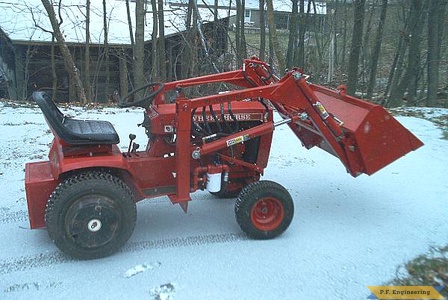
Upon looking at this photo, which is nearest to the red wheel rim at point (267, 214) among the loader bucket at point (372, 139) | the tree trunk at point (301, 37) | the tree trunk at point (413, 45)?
the loader bucket at point (372, 139)

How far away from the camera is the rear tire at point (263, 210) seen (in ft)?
9.59

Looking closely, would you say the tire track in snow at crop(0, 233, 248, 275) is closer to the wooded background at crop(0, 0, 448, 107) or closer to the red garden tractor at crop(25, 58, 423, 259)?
the red garden tractor at crop(25, 58, 423, 259)

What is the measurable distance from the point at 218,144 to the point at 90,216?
1024 mm

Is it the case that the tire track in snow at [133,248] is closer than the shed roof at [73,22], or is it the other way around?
the tire track in snow at [133,248]

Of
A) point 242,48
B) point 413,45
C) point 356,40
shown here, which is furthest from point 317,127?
point 242,48

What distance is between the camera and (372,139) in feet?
10.3

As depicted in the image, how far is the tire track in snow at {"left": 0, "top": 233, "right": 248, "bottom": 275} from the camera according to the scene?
256 centimetres

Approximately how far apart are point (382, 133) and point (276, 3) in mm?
17665

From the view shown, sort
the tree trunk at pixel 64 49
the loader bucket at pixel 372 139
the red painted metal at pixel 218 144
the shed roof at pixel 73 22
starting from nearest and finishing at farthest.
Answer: the red painted metal at pixel 218 144, the loader bucket at pixel 372 139, the tree trunk at pixel 64 49, the shed roof at pixel 73 22

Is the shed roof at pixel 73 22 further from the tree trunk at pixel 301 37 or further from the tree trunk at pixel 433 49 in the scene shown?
the tree trunk at pixel 433 49

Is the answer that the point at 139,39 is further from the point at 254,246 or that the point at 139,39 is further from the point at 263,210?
the point at 254,246

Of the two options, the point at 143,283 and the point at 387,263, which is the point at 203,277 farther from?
the point at 387,263

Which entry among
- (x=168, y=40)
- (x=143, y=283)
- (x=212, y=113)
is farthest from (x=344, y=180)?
(x=168, y=40)

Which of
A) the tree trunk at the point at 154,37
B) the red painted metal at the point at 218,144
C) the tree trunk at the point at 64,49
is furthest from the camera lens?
the tree trunk at the point at 154,37
